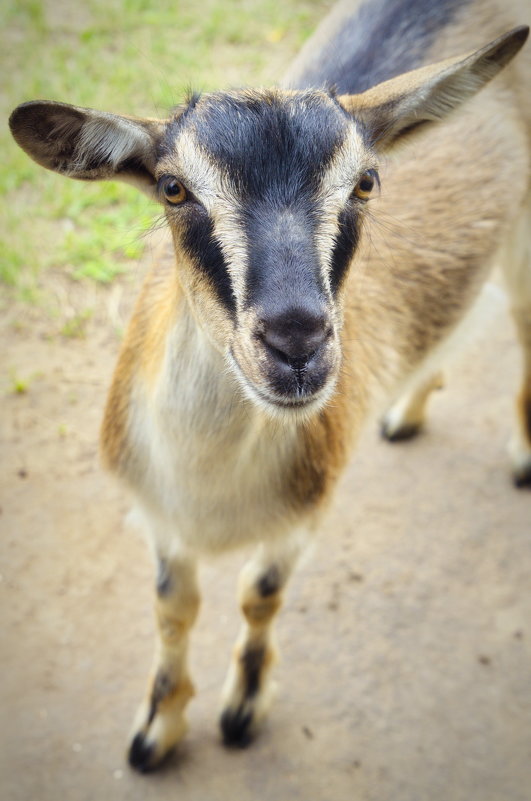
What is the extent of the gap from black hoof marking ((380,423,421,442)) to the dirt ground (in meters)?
0.06

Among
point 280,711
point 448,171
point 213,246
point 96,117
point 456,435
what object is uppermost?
point 96,117

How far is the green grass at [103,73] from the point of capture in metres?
5.95

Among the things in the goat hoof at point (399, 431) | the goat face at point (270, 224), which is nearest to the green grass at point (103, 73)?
the goat hoof at point (399, 431)

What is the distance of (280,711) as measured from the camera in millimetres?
4043

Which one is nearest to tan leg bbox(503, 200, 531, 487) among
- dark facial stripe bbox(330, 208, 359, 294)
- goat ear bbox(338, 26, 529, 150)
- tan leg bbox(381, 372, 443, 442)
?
tan leg bbox(381, 372, 443, 442)

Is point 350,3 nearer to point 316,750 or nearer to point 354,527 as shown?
point 354,527

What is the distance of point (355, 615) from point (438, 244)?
6.86ft

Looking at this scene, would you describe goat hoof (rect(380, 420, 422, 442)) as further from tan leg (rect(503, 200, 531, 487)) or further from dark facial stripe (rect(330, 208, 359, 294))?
dark facial stripe (rect(330, 208, 359, 294))

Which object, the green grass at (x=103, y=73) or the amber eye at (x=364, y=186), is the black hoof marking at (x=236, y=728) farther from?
the green grass at (x=103, y=73)

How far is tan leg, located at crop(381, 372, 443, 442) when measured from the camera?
5133 mm

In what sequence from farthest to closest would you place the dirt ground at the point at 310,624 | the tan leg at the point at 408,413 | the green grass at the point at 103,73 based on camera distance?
1. the green grass at the point at 103,73
2. the tan leg at the point at 408,413
3. the dirt ground at the point at 310,624

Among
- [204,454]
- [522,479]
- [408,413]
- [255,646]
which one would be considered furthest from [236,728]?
[522,479]

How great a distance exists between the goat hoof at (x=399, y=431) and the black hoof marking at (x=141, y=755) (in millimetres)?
2513

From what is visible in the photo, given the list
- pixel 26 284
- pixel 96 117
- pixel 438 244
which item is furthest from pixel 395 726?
pixel 26 284
